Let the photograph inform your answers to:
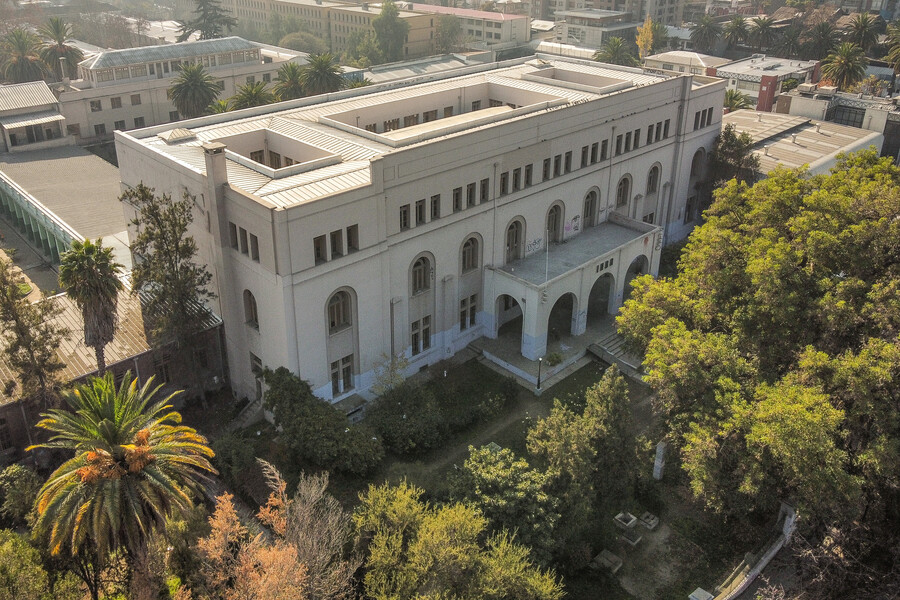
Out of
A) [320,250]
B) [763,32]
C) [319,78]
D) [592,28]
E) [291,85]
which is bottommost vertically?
[320,250]

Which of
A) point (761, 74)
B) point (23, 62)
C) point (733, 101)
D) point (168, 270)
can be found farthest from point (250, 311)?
point (761, 74)

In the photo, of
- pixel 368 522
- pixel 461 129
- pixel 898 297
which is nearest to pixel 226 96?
pixel 461 129

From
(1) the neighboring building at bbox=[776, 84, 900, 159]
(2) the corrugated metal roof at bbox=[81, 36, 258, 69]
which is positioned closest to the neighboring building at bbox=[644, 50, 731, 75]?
(1) the neighboring building at bbox=[776, 84, 900, 159]

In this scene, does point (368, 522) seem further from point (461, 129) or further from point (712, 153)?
Result: point (712, 153)

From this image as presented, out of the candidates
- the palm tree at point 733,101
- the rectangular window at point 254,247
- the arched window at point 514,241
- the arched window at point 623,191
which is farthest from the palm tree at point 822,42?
the rectangular window at point 254,247

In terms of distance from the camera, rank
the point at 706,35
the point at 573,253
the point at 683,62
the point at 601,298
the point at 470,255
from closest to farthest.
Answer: the point at 470,255 → the point at 573,253 → the point at 601,298 → the point at 683,62 → the point at 706,35

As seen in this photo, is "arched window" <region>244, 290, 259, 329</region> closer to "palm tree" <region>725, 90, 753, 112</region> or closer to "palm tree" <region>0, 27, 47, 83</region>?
"palm tree" <region>725, 90, 753, 112</region>

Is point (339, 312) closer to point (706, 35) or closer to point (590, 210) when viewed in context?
point (590, 210)
